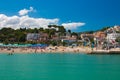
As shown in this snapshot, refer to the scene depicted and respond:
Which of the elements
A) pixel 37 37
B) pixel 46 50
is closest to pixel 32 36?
pixel 37 37

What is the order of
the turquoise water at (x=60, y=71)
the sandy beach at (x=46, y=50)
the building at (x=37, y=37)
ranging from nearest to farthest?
the turquoise water at (x=60, y=71) → the sandy beach at (x=46, y=50) → the building at (x=37, y=37)

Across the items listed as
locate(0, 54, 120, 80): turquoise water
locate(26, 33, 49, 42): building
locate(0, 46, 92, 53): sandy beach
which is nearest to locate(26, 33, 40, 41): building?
locate(26, 33, 49, 42): building

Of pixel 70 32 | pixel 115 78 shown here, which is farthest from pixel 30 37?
pixel 115 78

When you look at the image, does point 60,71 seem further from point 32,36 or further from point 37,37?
point 37,37

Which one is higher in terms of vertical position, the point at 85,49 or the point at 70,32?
the point at 70,32

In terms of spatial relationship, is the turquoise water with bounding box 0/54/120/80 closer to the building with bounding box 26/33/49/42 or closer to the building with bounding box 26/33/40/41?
the building with bounding box 26/33/49/42

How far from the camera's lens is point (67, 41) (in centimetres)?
12681

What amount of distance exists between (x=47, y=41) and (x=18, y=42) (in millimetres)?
11283

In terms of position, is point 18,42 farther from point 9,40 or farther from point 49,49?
point 49,49

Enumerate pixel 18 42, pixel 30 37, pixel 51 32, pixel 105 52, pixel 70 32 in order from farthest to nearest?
pixel 70 32 → pixel 51 32 → pixel 30 37 → pixel 18 42 → pixel 105 52

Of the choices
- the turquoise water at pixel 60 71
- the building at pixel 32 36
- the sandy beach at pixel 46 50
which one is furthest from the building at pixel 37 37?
the turquoise water at pixel 60 71

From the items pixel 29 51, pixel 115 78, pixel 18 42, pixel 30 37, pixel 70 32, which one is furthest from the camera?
pixel 70 32

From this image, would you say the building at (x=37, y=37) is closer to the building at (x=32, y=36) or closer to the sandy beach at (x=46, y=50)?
the building at (x=32, y=36)

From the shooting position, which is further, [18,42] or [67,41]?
[67,41]
